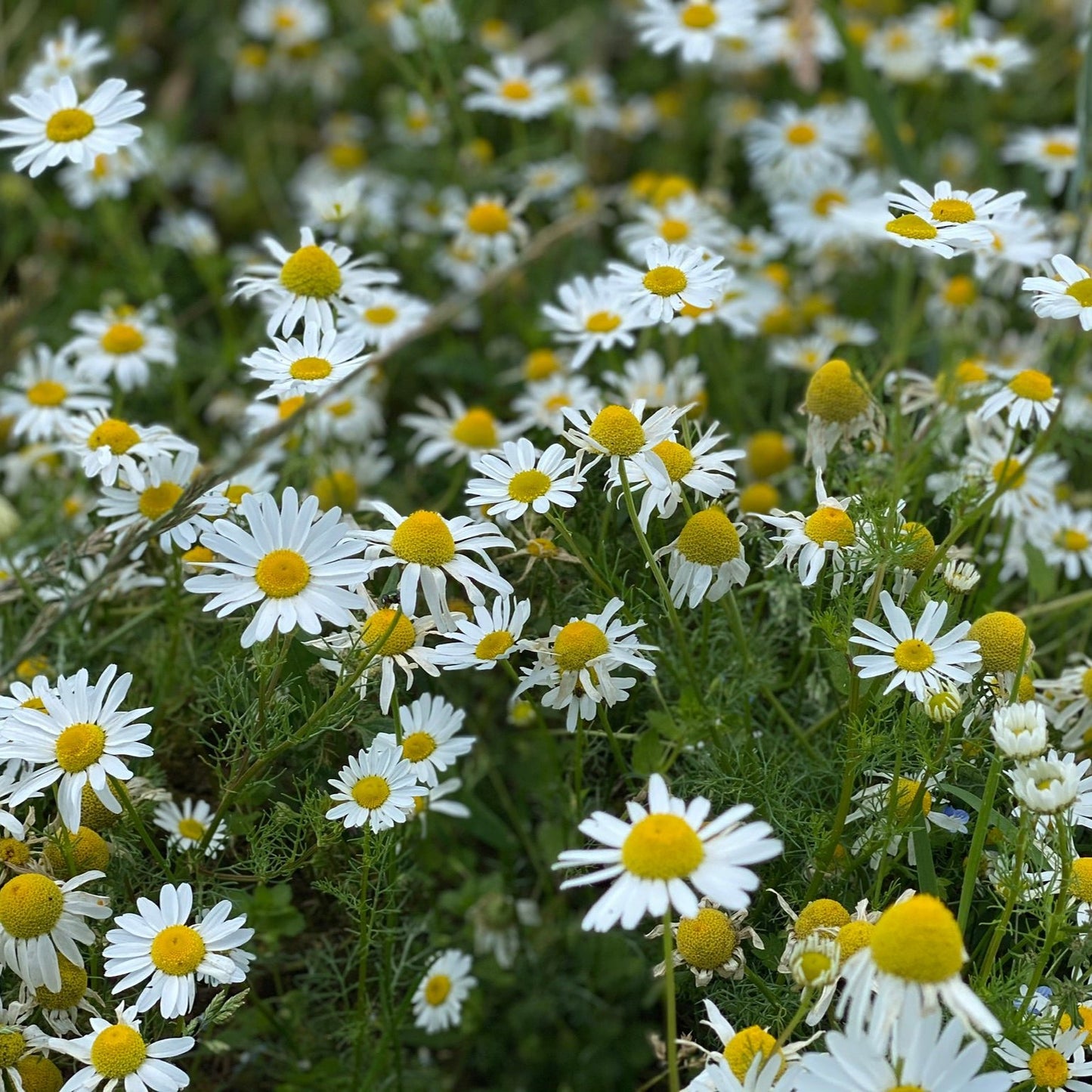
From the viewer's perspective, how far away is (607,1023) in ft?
6.35

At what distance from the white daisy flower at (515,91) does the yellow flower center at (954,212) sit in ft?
4.78

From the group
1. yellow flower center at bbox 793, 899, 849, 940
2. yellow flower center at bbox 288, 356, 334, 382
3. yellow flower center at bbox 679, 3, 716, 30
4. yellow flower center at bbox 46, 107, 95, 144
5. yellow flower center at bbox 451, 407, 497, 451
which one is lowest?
yellow flower center at bbox 451, 407, 497, 451

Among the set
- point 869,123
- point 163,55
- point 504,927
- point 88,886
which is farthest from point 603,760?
point 163,55

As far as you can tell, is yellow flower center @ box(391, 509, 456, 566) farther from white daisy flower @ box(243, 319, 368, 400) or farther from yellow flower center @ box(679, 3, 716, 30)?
yellow flower center @ box(679, 3, 716, 30)

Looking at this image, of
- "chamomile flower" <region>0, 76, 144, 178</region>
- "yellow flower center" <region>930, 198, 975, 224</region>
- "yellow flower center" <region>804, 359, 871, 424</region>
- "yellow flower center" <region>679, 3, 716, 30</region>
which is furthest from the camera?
"yellow flower center" <region>679, 3, 716, 30</region>

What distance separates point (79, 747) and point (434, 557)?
44 cm

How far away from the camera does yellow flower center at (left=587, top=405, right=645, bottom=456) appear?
155 cm

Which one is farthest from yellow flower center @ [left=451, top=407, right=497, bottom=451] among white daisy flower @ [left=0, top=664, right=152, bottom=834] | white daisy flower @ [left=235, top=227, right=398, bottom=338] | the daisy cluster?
white daisy flower @ [left=0, top=664, right=152, bottom=834]

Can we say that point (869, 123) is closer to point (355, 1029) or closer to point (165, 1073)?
point (355, 1029)

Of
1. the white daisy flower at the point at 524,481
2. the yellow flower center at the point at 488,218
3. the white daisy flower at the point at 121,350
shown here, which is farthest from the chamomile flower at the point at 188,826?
the yellow flower center at the point at 488,218

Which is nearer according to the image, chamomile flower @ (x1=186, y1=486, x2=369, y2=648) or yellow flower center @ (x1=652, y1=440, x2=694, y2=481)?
chamomile flower @ (x1=186, y1=486, x2=369, y2=648)

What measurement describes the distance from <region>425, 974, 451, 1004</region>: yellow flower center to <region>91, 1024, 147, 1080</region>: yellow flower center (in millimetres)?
511

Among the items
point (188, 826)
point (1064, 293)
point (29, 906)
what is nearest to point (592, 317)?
point (1064, 293)

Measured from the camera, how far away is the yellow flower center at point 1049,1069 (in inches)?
51.6
